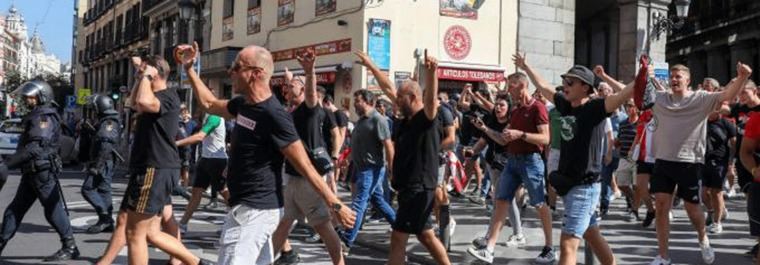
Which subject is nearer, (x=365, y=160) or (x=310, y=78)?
(x=310, y=78)

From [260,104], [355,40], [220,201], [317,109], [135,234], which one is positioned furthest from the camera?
[355,40]

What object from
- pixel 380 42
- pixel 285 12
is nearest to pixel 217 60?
pixel 285 12

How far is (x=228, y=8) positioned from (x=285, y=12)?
5432 millimetres

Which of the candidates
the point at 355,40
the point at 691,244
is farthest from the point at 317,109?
the point at 355,40

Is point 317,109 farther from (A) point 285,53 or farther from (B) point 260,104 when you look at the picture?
(A) point 285,53

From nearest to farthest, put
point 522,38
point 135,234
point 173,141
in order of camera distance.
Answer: point 135,234 < point 173,141 < point 522,38

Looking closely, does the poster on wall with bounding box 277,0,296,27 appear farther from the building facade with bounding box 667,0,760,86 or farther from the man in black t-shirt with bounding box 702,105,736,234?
the building facade with bounding box 667,0,760,86

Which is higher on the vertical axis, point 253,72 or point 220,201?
point 253,72

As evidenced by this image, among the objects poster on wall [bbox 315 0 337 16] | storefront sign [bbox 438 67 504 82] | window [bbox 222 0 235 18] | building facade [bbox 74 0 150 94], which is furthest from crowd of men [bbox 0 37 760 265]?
building facade [bbox 74 0 150 94]

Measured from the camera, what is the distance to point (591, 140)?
5.56 meters

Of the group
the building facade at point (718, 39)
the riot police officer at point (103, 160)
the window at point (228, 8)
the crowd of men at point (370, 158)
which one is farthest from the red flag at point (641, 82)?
the building facade at point (718, 39)

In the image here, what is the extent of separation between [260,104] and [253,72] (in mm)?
196

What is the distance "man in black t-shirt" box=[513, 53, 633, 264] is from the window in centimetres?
2165

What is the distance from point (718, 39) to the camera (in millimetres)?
40156
